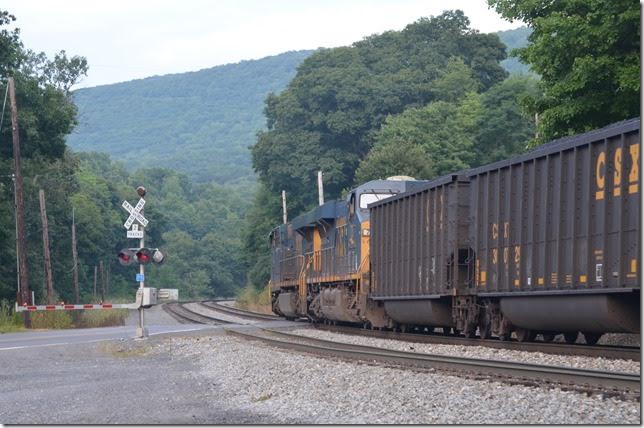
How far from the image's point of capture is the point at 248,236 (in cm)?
8450

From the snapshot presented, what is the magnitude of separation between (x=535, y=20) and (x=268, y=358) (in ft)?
40.1

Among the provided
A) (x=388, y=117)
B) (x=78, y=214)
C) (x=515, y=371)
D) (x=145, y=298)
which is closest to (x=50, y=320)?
(x=145, y=298)

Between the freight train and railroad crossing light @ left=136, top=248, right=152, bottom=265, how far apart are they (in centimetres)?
537

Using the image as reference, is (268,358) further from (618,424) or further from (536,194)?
(618,424)

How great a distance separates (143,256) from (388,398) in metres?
17.6

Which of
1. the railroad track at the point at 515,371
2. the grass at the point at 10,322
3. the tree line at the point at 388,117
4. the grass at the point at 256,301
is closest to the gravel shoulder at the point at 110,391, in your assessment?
the railroad track at the point at 515,371

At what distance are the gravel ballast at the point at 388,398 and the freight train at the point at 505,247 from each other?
3285mm

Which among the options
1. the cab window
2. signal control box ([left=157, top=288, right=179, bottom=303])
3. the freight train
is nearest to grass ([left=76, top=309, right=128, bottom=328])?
the freight train

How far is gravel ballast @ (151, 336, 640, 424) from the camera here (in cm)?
1066

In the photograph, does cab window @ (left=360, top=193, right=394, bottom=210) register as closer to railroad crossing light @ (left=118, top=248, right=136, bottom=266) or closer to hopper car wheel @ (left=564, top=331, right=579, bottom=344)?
railroad crossing light @ (left=118, top=248, right=136, bottom=266)

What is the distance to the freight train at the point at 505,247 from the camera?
1598 cm

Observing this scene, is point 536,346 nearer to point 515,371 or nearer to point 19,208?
point 515,371

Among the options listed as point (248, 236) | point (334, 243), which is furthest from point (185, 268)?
point (334, 243)

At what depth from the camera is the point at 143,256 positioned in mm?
29109
